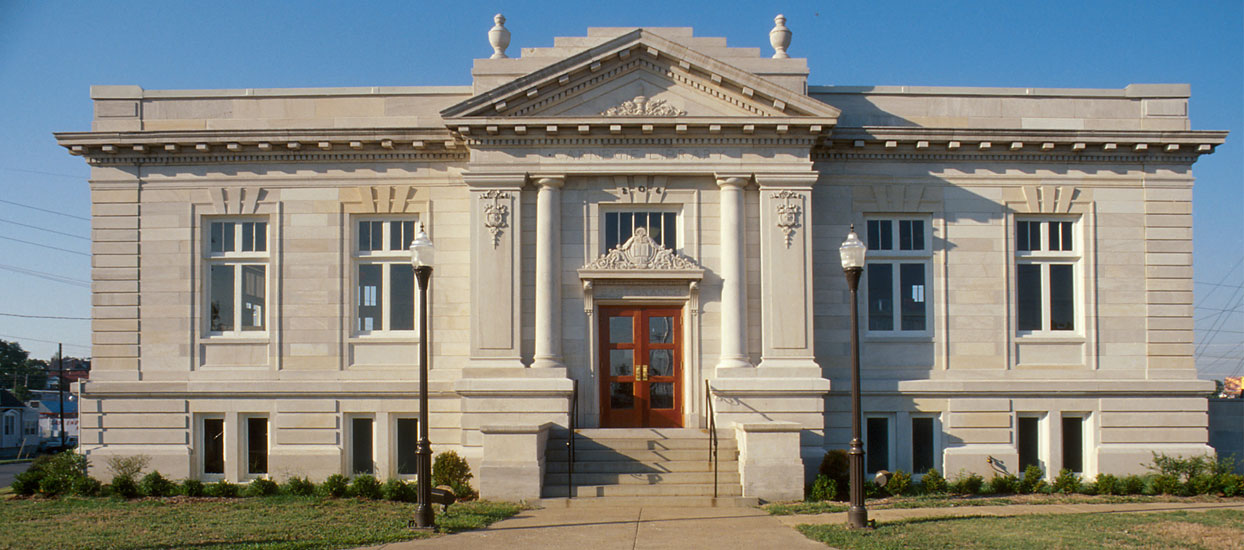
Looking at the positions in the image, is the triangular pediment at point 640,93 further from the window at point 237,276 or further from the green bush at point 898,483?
the green bush at point 898,483

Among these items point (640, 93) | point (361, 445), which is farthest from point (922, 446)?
point (361, 445)

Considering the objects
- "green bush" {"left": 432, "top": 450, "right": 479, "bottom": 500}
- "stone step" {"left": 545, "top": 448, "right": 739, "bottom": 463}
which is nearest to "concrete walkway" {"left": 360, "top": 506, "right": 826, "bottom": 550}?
"stone step" {"left": 545, "top": 448, "right": 739, "bottom": 463}

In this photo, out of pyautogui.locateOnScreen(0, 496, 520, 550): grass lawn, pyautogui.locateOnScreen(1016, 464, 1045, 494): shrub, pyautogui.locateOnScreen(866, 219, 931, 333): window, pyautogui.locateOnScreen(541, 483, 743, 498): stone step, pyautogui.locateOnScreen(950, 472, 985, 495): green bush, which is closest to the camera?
pyautogui.locateOnScreen(0, 496, 520, 550): grass lawn

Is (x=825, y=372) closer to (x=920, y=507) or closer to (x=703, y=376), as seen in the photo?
(x=703, y=376)

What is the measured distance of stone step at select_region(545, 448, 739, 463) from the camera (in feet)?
59.4

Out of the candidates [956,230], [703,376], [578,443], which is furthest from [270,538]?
[956,230]

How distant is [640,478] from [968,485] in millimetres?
6530

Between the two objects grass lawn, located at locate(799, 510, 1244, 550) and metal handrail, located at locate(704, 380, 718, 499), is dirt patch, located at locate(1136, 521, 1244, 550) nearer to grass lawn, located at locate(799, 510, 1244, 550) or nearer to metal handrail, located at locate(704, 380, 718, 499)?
grass lawn, located at locate(799, 510, 1244, 550)

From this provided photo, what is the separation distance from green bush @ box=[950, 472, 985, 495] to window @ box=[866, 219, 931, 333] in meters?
3.20

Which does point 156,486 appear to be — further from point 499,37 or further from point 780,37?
point 780,37

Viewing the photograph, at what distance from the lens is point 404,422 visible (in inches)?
800

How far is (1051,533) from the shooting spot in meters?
13.4

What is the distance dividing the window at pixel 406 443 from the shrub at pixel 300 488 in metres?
2.06

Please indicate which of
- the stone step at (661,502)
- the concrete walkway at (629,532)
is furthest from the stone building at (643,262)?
the concrete walkway at (629,532)
